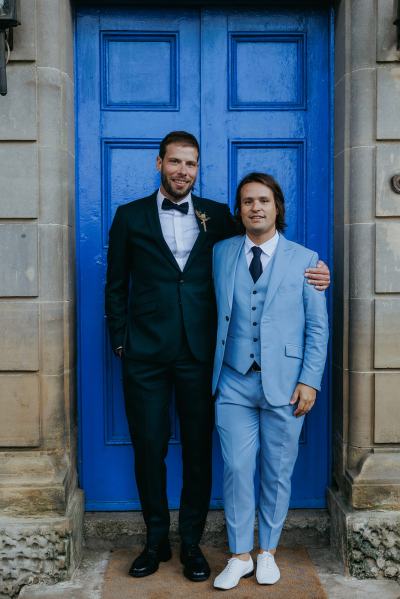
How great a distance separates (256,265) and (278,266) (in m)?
0.12

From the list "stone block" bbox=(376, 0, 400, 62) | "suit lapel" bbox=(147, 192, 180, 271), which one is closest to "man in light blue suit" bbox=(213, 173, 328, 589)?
"suit lapel" bbox=(147, 192, 180, 271)

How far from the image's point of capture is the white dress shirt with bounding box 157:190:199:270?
3.64 metres

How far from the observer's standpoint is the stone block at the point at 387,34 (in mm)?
3656

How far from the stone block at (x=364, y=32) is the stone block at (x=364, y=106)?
0.05 meters

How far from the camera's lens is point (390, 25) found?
366cm

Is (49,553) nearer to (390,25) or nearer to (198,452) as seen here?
(198,452)

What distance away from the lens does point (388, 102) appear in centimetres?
367

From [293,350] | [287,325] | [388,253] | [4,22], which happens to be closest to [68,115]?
[4,22]

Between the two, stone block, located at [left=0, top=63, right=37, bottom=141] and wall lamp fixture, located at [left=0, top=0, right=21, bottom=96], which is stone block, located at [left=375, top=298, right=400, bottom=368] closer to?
stone block, located at [left=0, top=63, right=37, bottom=141]

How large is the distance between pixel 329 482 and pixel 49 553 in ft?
5.45

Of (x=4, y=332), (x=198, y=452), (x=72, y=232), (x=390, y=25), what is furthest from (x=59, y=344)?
(x=390, y=25)

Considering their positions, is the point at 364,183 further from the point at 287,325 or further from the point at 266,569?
the point at 266,569

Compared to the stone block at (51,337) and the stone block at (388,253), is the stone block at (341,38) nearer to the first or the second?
the stone block at (388,253)

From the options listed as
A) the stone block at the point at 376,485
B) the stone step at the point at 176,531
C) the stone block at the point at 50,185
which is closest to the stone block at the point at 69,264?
the stone block at the point at 50,185
